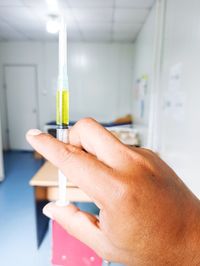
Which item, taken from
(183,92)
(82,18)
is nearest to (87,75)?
(82,18)

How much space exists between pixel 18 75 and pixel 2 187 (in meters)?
2.77

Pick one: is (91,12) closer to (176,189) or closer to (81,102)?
(81,102)

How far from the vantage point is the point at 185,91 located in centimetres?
138

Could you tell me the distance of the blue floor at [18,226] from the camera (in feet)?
5.86

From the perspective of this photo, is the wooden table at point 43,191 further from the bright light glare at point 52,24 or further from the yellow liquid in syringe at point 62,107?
the bright light glare at point 52,24

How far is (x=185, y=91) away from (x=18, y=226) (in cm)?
210

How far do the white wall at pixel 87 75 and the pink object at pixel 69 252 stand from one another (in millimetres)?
4040

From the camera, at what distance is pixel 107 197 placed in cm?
30

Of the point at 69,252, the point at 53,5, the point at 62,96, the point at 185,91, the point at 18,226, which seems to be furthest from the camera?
the point at 53,5

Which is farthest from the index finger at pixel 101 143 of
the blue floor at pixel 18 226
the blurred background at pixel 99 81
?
the blue floor at pixel 18 226

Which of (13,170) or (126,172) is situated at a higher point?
(126,172)

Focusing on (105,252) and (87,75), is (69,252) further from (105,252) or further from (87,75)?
(87,75)

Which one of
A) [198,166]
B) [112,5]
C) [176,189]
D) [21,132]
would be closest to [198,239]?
[176,189]

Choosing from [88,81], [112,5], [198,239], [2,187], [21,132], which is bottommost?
[2,187]
